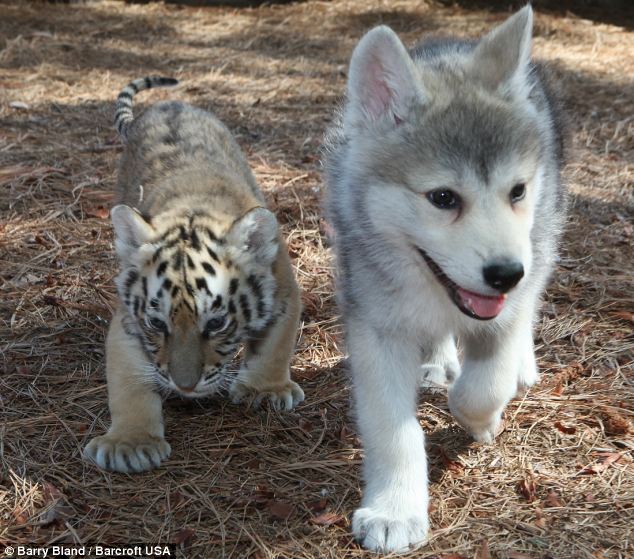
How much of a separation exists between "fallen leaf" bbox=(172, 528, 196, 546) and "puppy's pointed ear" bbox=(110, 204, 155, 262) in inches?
52.4

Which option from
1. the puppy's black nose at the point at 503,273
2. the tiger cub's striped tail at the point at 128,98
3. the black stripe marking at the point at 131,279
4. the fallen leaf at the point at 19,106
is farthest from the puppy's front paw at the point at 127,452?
the fallen leaf at the point at 19,106

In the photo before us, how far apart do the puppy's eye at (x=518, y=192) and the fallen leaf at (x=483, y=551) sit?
1.27 meters

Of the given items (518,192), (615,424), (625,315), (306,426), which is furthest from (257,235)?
(625,315)

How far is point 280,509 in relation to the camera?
3441 millimetres

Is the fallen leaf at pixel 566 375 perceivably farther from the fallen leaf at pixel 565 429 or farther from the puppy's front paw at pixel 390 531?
the puppy's front paw at pixel 390 531

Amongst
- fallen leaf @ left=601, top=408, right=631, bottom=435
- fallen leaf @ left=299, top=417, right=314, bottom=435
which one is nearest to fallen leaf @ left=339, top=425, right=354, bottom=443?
fallen leaf @ left=299, top=417, right=314, bottom=435

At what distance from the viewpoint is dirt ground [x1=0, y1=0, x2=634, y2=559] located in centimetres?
335

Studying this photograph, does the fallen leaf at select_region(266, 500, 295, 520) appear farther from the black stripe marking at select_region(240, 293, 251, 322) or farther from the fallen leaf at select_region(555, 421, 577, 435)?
the fallen leaf at select_region(555, 421, 577, 435)

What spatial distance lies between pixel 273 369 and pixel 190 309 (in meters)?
→ 0.76

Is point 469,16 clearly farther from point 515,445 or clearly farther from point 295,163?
point 515,445

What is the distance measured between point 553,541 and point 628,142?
5.42 metres

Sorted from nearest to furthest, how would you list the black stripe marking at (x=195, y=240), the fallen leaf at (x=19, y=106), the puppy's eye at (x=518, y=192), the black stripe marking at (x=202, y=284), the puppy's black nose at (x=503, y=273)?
the puppy's black nose at (x=503, y=273) → the puppy's eye at (x=518, y=192) → the black stripe marking at (x=202, y=284) → the black stripe marking at (x=195, y=240) → the fallen leaf at (x=19, y=106)

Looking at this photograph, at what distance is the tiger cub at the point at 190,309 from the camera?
373 cm

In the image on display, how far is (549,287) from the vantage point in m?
5.30
